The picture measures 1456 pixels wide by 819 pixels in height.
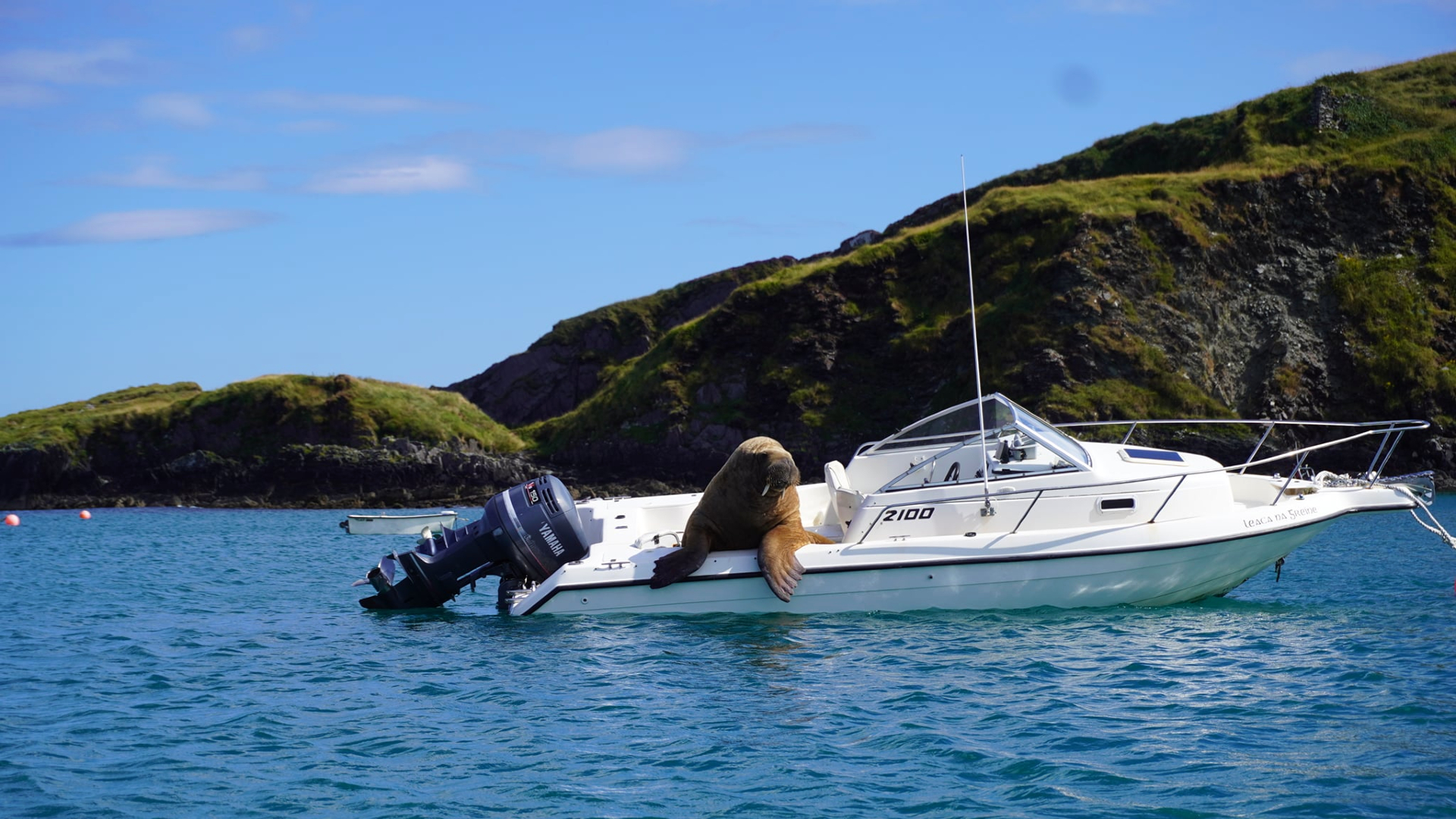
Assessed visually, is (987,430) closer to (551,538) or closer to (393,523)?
(551,538)

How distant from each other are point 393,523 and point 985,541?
3122 centimetres

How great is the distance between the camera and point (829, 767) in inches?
326

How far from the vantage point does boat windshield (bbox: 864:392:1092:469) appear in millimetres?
14617

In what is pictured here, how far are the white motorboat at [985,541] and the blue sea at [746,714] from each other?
13.5 inches

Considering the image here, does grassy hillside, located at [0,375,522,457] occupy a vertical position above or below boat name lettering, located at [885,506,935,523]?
above

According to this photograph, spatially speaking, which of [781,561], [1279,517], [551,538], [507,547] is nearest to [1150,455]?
[1279,517]

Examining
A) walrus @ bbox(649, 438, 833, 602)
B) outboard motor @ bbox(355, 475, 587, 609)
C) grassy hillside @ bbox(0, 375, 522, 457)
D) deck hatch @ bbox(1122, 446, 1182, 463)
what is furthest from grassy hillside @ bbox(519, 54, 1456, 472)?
outboard motor @ bbox(355, 475, 587, 609)

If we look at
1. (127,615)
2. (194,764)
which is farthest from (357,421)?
(194,764)

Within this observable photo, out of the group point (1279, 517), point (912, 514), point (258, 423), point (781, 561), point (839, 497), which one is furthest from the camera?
point (258, 423)

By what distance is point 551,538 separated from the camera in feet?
47.9

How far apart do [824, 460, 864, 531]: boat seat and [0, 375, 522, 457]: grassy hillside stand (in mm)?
55167

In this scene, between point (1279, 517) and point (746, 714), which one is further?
point (1279, 517)

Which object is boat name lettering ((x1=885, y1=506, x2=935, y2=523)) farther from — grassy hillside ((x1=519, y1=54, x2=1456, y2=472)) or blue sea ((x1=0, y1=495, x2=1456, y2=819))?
grassy hillside ((x1=519, y1=54, x2=1456, y2=472))

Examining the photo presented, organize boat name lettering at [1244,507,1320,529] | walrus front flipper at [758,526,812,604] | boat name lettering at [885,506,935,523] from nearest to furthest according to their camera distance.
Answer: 1. walrus front flipper at [758,526,812,604]
2. boat name lettering at [1244,507,1320,529]
3. boat name lettering at [885,506,935,523]
